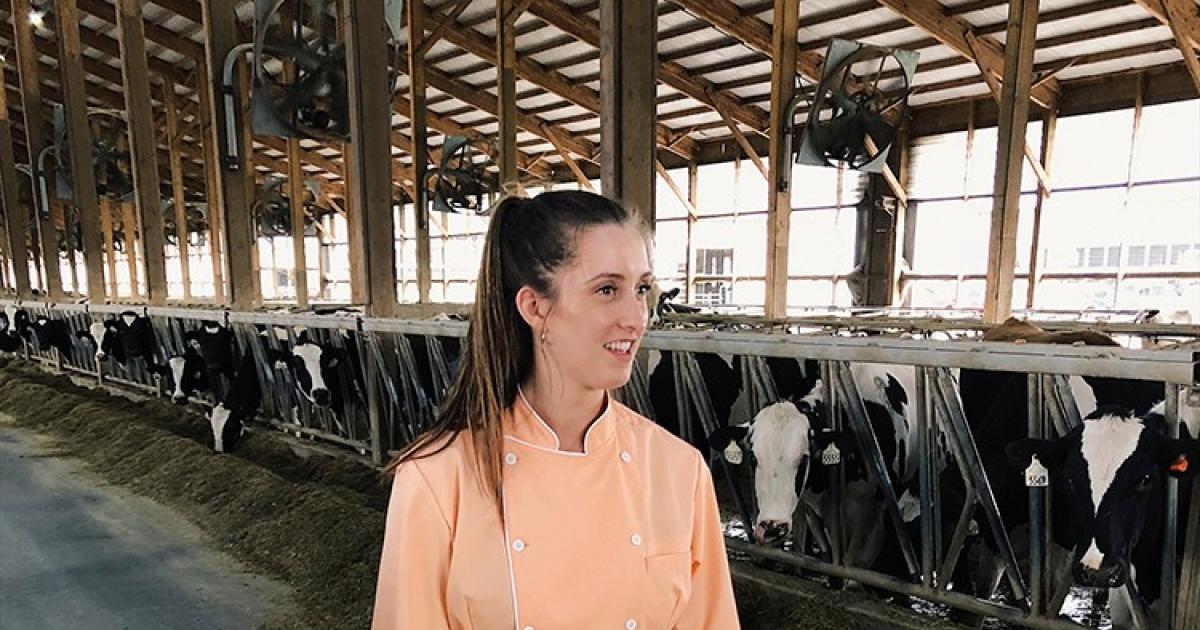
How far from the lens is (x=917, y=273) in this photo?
1459 centimetres

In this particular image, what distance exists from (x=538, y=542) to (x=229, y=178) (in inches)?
284

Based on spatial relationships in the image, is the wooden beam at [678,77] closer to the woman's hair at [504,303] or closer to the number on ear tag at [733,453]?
the number on ear tag at [733,453]

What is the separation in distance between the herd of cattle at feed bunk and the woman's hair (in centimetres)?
214

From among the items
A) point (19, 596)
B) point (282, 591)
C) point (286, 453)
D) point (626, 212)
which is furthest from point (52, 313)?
point (626, 212)

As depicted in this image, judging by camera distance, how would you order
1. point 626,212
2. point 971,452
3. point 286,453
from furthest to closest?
point 286,453 → point 971,452 → point 626,212

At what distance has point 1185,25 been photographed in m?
8.16

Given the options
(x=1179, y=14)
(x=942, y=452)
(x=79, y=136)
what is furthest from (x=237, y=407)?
(x=1179, y=14)

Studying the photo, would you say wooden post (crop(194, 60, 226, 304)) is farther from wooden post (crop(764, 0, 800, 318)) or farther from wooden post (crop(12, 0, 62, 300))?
wooden post (crop(764, 0, 800, 318))

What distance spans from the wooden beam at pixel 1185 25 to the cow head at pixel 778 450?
8121 mm

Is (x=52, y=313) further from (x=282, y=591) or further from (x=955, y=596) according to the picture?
(x=955, y=596)

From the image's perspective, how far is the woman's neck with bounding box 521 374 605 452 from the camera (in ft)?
4.27

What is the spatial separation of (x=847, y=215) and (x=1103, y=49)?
215 inches

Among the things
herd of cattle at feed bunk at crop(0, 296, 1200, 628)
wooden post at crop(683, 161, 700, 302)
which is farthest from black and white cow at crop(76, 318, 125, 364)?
wooden post at crop(683, 161, 700, 302)

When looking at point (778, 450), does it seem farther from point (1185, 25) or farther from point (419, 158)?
point (1185, 25)
